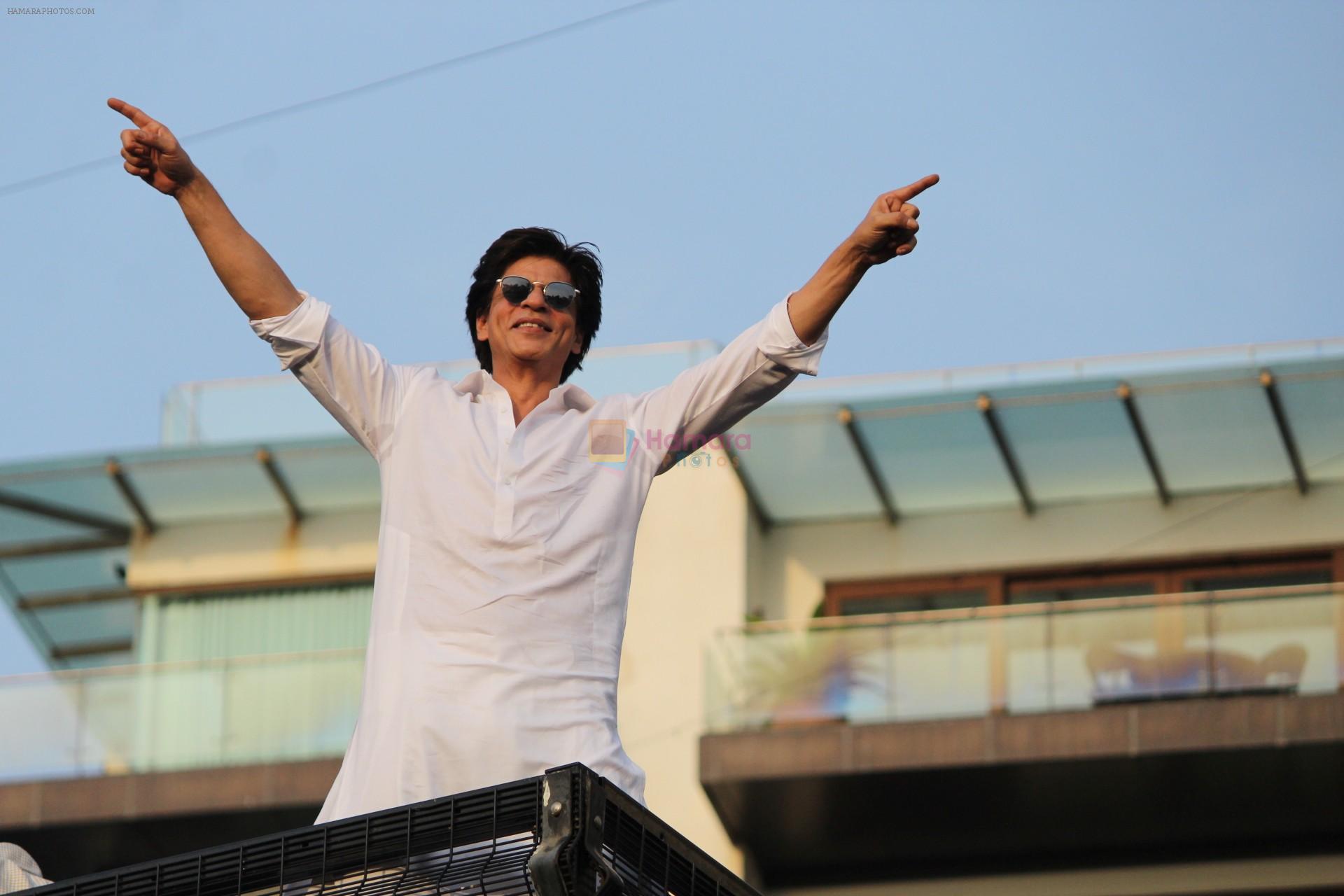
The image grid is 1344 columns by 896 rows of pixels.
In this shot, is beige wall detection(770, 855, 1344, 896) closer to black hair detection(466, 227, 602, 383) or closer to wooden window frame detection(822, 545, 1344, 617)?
wooden window frame detection(822, 545, 1344, 617)

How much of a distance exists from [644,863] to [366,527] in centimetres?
1782

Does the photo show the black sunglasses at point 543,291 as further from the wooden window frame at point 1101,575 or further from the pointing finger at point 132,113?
the wooden window frame at point 1101,575

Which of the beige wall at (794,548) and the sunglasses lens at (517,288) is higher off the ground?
→ the sunglasses lens at (517,288)

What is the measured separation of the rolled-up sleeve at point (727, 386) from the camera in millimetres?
4379

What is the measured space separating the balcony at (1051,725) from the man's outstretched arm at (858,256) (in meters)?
12.6

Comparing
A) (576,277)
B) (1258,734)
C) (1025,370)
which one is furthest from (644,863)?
(1025,370)

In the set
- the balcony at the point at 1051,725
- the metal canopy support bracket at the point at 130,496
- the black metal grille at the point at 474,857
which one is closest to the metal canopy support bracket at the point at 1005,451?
the balcony at the point at 1051,725

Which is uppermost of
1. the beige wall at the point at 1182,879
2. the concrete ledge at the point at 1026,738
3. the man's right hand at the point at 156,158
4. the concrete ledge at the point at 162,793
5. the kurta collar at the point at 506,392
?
the man's right hand at the point at 156,158

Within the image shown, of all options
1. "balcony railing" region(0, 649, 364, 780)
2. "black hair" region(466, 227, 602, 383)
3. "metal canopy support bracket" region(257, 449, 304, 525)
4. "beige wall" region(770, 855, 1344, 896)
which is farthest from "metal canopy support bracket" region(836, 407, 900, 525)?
"black hair" region(466, 227, 602, 383)

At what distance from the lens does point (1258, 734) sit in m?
16.3

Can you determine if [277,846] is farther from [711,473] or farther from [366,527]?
[366,527]

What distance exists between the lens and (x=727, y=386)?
4426 millimetres

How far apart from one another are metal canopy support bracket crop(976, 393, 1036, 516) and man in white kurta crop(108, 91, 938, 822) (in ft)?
47.7

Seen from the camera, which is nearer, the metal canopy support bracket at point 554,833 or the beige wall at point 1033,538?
the metal canopy support bracket at point 554,833
